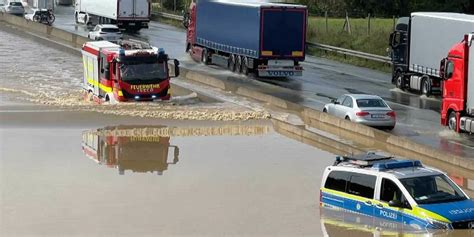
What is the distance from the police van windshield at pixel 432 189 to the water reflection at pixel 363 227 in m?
0.65

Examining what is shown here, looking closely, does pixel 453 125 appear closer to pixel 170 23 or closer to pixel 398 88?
pixel 398 88

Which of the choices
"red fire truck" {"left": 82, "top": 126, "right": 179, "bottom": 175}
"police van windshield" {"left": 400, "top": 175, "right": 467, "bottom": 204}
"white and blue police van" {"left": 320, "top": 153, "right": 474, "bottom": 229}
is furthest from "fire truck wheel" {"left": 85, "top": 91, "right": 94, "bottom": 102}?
"police van windshield" {"left": 400, "top": 175, "right": 467, "bottom": 204}

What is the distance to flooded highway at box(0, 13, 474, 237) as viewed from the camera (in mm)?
21094

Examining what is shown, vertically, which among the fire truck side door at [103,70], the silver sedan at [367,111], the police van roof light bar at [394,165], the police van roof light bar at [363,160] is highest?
the police van roof light bar at [394,165]

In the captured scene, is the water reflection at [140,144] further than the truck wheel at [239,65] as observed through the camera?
No

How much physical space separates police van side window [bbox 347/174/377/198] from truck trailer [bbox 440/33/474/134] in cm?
1345

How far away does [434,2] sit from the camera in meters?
78.8

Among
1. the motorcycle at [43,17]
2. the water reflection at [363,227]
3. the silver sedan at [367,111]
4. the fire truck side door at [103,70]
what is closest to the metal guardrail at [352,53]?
the fire truck side door at [103,70]

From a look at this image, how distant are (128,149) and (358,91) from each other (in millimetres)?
16870

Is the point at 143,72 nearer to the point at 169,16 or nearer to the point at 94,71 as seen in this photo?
the point at 94,71

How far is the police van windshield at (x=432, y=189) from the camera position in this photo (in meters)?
19.8

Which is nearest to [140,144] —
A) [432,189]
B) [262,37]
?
[432,189]

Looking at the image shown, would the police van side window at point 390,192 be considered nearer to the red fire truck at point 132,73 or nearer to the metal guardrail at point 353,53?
the red fire truck at point 132,73

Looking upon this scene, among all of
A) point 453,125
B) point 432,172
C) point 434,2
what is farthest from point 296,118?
point 434,2
